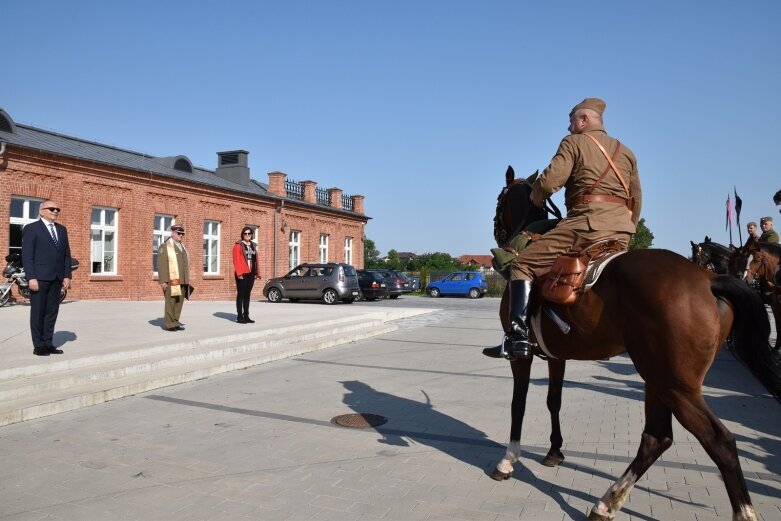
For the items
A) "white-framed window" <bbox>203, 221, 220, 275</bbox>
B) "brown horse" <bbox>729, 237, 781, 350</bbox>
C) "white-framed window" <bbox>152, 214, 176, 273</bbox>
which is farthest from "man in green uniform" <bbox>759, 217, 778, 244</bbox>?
"white-framed window" <bbox>203, 221, 220, 275</bbox>

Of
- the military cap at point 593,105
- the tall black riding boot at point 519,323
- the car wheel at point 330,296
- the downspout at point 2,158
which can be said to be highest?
the downspout at point 2,158

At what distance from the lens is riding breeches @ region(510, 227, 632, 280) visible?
410cm

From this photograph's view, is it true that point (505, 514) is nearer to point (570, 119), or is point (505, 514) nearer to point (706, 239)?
point (570, 119)

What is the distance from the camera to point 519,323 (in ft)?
13.7

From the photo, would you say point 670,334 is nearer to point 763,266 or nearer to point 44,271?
point 763,266

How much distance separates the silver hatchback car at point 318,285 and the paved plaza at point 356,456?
716 inches

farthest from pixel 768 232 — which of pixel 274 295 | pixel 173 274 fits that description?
pixel 274 295

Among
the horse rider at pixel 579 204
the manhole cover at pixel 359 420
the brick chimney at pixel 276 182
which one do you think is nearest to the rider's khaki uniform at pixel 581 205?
the horse rider at pixel 579 204

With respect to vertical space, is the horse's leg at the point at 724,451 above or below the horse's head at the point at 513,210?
below

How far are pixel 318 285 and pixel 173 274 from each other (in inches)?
625

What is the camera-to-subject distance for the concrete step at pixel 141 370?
6285mm

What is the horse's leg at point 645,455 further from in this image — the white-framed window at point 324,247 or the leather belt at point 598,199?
the white-framed window at point 324,247

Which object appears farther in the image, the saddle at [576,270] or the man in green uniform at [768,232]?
the man in green uniform at [768,232]

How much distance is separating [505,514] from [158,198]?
24265mm
